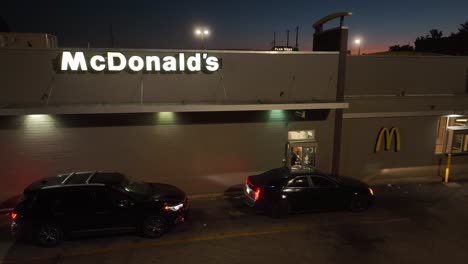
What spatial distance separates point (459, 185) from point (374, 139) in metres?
3.96

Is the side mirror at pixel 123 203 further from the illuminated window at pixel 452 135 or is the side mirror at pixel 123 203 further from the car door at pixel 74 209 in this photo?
the illuminated window at pixel 452 135

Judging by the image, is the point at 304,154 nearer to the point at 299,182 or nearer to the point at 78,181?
the point at 299,182

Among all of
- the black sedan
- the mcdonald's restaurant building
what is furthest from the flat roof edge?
the black sedan

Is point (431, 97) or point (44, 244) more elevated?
point (431, 97)

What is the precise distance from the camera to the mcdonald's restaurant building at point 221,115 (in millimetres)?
11914

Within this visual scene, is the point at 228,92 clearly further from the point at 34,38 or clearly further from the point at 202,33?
the point at 202,33

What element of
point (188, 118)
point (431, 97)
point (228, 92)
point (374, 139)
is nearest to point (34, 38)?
point (188, 118)

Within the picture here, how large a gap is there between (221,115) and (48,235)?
6640 millimetres

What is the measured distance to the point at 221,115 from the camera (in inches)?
526

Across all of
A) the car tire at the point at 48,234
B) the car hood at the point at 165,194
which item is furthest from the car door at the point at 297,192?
the car tire at the point at 48,234

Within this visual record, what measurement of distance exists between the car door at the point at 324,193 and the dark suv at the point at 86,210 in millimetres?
4188

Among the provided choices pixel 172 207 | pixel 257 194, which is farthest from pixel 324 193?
pixel 172 207

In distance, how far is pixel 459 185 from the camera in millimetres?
15172

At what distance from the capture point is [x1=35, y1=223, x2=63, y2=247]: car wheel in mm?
9352
